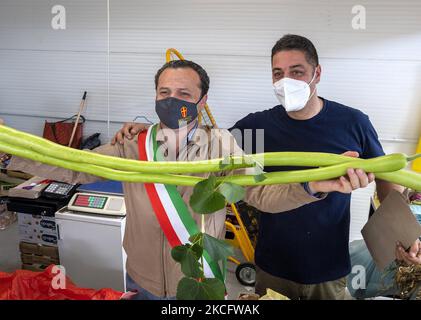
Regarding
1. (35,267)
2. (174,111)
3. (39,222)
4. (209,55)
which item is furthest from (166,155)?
(209,55)

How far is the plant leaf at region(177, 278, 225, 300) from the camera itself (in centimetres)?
72

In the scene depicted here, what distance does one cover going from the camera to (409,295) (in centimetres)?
230

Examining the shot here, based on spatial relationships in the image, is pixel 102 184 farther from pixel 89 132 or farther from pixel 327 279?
pixel 327 279

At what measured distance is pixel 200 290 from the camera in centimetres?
73

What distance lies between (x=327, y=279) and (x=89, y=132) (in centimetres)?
355

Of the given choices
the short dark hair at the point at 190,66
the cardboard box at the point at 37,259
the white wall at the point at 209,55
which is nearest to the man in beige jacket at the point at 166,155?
the short dark hair at the point at 190,66

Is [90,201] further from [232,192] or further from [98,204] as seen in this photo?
[232,192]

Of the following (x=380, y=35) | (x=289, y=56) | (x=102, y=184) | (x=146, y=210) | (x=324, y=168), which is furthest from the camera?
(x=380, y=35)

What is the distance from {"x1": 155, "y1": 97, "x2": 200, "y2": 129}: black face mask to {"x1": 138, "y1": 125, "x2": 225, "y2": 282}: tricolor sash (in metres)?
0.08

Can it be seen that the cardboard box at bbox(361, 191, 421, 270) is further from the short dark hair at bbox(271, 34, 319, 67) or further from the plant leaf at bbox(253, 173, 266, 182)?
the short dark hair at bbox(271, 34, 319, 67)

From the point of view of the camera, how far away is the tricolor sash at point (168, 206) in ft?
4.12

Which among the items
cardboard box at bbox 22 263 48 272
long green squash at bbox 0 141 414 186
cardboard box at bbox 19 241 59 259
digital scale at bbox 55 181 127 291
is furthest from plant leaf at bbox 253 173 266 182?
cardboard box at bbox 22 263 48 272

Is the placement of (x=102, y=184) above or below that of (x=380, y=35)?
below
